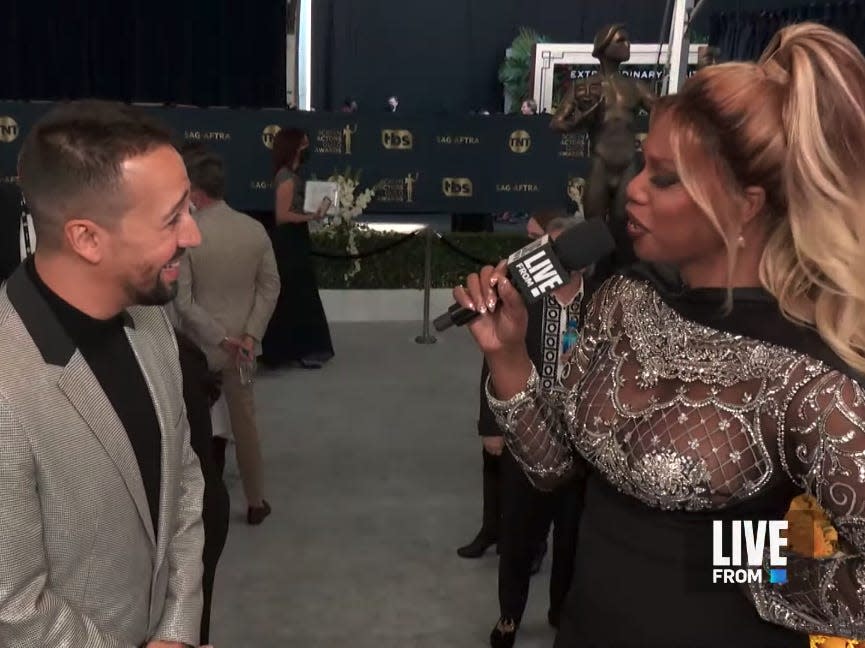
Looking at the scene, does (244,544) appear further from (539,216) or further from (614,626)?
(614,626)

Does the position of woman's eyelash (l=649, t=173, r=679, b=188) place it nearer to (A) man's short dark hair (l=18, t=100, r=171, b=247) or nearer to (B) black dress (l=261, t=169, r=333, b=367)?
(A) man's short dark hair (l=18, t=100, r=171, b=247)

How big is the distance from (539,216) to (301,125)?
519cm

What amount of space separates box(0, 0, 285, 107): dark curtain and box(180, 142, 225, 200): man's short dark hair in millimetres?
12277

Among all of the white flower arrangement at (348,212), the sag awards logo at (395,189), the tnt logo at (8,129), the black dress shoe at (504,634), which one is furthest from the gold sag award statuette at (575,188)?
the tnt logo at (8,129)

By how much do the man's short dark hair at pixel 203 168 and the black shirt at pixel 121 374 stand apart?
84.6 inches

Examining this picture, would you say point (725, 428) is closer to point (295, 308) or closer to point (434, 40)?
point (295, 308)

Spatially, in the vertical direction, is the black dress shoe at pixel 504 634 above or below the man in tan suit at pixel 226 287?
below

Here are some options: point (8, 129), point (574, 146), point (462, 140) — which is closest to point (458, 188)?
point (462, 140)

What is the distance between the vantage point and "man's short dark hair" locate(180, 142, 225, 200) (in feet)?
11.7

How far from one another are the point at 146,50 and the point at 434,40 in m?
4.65

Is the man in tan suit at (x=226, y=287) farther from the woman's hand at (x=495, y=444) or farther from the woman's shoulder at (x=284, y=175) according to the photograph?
the woman's shoulder at (x=284, y=175)

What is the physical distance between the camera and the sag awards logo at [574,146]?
8391mm

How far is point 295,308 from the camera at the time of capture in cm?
636

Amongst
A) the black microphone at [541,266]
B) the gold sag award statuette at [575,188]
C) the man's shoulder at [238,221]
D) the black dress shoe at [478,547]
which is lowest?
the black dress shoe at [478,547]
